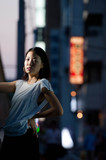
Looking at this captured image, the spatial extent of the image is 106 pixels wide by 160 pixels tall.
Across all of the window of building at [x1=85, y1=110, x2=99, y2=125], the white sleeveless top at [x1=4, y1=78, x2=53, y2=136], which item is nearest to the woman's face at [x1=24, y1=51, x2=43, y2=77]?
the white sleeveless top at [x1=4, y1=78, x2=53, y2=136]

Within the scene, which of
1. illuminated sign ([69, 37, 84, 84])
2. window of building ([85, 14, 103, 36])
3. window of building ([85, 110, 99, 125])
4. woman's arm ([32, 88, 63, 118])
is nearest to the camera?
woman's arm ([32, 88, 63, 118])

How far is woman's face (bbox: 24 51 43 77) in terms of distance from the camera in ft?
9.64

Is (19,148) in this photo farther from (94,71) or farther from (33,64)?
(94,71)

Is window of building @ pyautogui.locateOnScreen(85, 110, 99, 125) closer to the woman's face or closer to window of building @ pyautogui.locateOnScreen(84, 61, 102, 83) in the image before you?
window of building @ pyautogui.locateOnScreen(84, 61, 102, 83)

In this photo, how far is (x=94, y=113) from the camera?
3375 centimetres

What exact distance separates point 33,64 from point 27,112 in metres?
0.40

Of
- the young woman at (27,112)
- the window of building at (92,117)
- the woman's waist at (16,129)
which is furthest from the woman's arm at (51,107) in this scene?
the window of building at (92,117)

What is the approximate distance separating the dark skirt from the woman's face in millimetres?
490

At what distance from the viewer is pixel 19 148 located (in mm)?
2828

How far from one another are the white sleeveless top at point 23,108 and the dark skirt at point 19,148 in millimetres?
49

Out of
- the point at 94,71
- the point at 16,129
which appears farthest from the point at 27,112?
the point at 94,71

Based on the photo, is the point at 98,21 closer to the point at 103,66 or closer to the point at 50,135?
the point at 103,66

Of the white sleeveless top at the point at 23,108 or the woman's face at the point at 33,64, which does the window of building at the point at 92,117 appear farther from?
the white sleeveless top at the point at 23,108

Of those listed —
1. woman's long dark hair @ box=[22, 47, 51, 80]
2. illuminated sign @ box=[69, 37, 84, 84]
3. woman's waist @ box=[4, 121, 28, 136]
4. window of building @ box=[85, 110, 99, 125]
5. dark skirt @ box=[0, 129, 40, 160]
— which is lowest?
window of building @ box=[85, 110, 99, 125]
